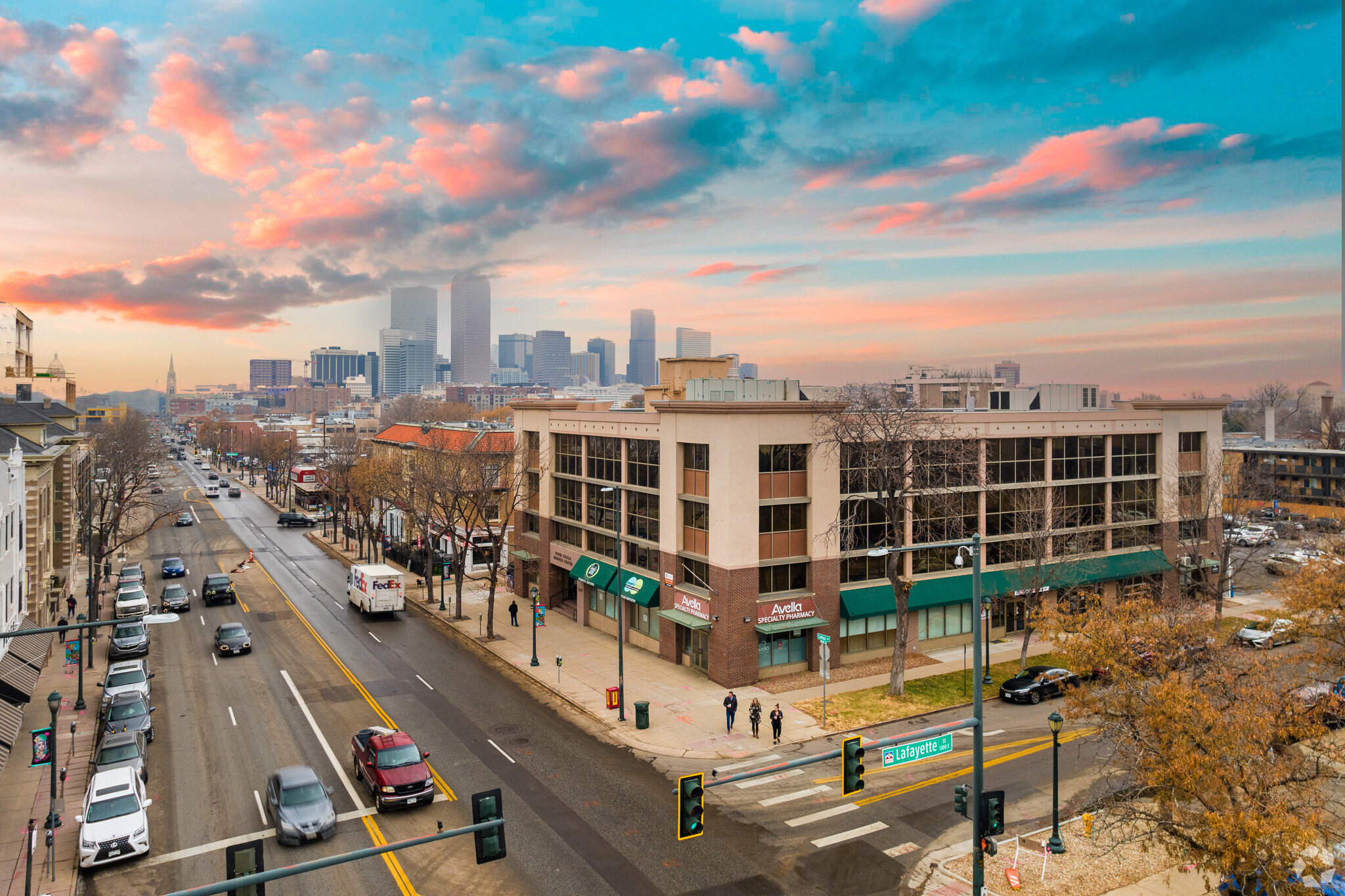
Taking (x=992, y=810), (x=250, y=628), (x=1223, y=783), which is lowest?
(x=250, y=628)

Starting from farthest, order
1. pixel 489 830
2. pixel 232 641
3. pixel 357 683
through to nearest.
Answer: pixel 232 641 < pixel 357 683 < pixel 489 830

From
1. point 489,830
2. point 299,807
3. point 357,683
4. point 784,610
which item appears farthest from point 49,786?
point 784,610

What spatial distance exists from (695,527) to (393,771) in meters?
18.1

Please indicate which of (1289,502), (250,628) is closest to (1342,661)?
(250,628)

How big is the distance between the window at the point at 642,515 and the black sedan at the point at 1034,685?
1775 centimetres

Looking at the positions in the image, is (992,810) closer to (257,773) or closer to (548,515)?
(257,773)

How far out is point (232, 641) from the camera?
41.1 meters

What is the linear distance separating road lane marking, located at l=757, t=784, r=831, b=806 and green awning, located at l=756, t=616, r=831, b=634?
992 cm

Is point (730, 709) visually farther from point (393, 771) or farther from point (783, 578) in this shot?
point (393, 771)

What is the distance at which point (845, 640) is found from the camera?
130 feet

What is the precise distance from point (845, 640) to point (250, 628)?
3393cm

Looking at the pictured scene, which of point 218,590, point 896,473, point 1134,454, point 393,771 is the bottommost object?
point 218,590

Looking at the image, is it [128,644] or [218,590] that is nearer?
[128,644]

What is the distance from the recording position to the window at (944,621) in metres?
41.9
